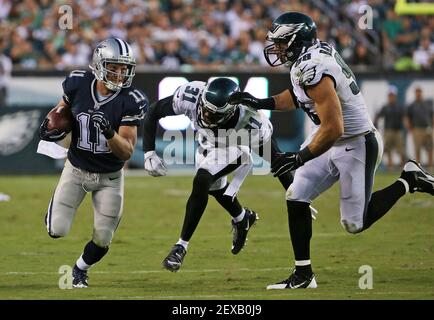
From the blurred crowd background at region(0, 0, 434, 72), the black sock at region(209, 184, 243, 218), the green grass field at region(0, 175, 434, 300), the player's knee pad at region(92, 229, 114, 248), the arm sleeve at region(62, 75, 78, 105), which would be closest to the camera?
the green grass field at region(0, 175, 434, 300)

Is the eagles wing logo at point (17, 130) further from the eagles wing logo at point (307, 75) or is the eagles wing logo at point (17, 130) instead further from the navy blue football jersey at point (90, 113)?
the eagles wing logo at point (307, 75)

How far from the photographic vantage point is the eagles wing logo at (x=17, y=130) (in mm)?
15531

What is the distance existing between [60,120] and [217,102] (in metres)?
1.17

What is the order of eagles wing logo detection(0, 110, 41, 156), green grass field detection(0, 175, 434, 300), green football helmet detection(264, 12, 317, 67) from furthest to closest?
eagles wing logo detection(0, 110, 41, 156) < green football helmet detection(264, 12, 317, 67) < green grass field detection(0, 175, 434, 300)

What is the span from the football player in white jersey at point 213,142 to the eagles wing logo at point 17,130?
8145mm

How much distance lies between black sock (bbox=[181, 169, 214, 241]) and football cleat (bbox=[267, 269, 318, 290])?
2.51 feet

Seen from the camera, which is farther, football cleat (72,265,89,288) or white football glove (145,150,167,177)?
white football glove (145,150,167,177)

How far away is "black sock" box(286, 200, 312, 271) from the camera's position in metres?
6.66
